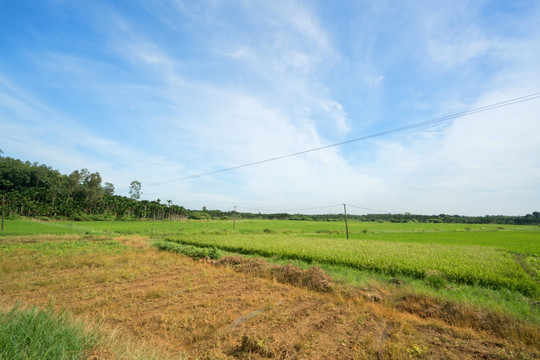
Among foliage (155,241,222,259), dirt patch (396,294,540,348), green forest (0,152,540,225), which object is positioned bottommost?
dirt patch (396,294,540,348)

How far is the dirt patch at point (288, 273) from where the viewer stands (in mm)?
9684

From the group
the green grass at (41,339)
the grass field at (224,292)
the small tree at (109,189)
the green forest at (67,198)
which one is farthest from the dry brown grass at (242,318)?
the small tree at (109,189)

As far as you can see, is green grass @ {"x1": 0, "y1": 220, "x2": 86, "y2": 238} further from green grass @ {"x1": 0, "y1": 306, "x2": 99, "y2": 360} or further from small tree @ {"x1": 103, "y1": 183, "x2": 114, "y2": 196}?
small tree @ {"x1": 103, "y1": 183, "x2": 114, "y2": 196}

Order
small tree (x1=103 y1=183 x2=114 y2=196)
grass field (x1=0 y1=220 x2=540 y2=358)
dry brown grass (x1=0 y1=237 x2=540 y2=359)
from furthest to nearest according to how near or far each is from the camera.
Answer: small tree (x1=103 y1=183 x2=114 y2=196), grass field (x1=0 y1=220 x2=540 y2=358), dry brown grass (x1=0 y1=237 x2=540 y2=359)

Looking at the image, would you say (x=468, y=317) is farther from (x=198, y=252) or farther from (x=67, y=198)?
(x=67, y=198)

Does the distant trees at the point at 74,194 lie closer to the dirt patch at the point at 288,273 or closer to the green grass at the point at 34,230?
the green grass at the point at 34,230

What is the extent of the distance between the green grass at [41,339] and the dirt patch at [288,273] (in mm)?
8004

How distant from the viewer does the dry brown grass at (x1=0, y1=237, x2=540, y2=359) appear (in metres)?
4.93

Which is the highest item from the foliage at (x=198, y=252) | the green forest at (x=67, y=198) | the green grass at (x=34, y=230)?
the green forest at (x=67, y=198)

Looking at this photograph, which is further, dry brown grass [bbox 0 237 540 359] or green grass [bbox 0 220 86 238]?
green grass [bbox 0 220 86 238]

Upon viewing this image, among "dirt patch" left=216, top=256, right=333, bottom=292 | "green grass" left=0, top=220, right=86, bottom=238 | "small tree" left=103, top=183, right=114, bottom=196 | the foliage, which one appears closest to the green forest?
"small tree" left=103, top=183, right=114, bottom=196

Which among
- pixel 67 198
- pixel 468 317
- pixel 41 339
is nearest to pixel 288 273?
pixel 468 317

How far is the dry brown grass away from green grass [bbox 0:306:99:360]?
0.29 meters

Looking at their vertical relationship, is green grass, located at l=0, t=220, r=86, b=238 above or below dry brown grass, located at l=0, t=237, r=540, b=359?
above
